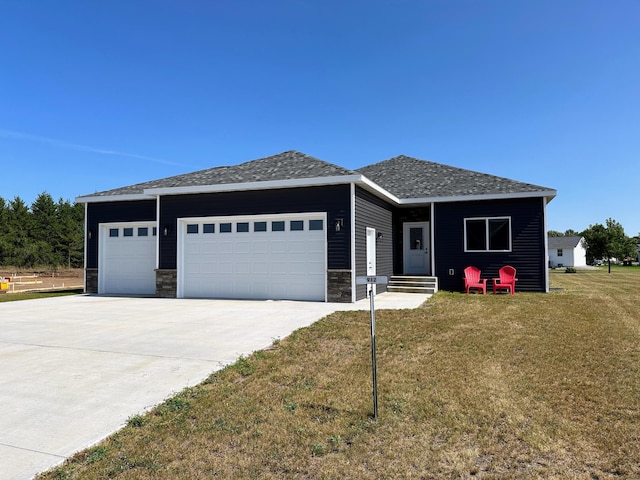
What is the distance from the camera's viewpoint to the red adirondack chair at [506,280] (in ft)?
43.6

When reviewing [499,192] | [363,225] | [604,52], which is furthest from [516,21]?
[363,225]

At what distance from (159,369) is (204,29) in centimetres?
1202

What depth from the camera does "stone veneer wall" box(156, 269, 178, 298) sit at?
496 inches

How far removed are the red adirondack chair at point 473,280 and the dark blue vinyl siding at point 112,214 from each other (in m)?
11.3

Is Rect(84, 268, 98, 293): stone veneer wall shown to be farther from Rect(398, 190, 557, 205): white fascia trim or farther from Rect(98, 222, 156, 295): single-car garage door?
Rect(398, 190, 557, 205): white fascia trim

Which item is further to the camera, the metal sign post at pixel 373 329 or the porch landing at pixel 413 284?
the porch landing at pixel 413 284

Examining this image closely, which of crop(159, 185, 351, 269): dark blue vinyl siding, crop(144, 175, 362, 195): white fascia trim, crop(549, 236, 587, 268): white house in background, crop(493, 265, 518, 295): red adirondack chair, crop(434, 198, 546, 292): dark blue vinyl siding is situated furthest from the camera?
crop(549, 236, 587, 268): white house in background

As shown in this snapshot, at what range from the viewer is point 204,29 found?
12914mm

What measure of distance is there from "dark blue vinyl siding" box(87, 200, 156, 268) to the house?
41 millimetres

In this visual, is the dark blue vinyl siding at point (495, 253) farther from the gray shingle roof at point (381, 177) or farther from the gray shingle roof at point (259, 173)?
the gray shingle roof at point (259, 173)

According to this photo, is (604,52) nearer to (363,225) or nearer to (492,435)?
(363,225)

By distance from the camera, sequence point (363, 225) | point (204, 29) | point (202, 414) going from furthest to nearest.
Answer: point (204, 29) < point (363, 225) < point (202, 414)

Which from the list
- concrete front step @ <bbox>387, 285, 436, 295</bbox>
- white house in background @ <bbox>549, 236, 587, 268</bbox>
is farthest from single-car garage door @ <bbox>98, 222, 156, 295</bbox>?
white house in background @ <bbox>549, 236, 587, 268</bbox>

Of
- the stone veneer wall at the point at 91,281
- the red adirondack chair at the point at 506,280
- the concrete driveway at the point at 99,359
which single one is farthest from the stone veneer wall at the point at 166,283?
the red adirondack chair at the point at 506,280
